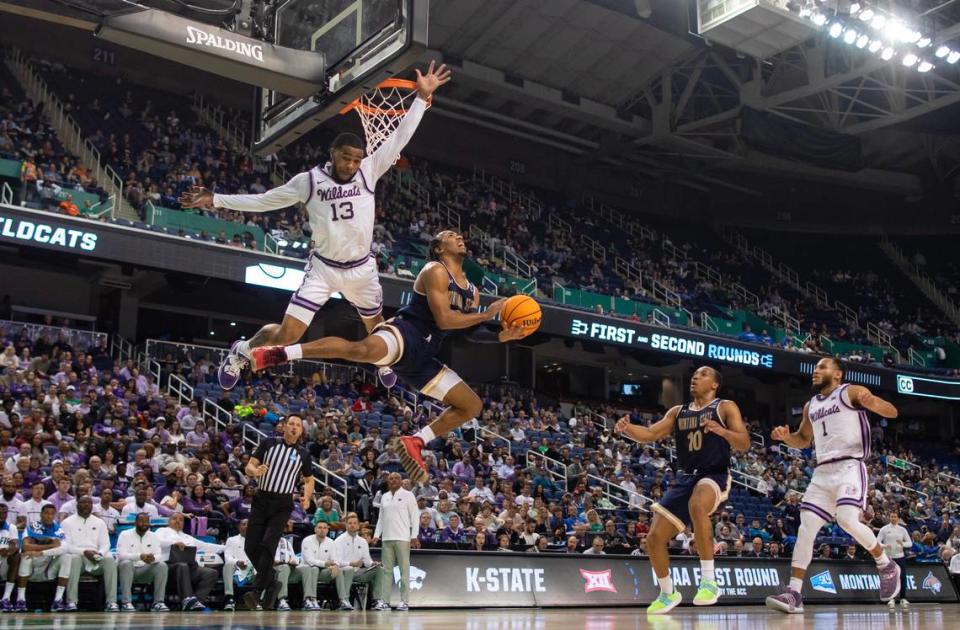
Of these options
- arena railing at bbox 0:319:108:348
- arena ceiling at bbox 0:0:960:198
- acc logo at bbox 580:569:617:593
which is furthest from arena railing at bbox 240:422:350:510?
arena ceiling at bbox 0:0:960:198

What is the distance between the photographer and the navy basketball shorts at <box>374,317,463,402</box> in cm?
743

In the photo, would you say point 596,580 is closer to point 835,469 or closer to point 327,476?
point 327,476

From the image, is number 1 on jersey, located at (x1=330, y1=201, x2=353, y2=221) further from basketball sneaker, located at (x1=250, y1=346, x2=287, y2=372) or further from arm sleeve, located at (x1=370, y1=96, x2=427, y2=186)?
basketball sneaker, located at (x1=250, y1=346, x2=287, y2=372)

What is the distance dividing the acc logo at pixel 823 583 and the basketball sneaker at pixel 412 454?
12.0 meters

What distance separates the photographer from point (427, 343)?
301 inches

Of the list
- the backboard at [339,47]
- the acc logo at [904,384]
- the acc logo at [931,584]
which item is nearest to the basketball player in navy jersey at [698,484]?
the backboard at [339,47]

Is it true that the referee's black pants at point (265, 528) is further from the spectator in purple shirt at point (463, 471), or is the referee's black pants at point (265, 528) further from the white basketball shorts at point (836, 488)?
the spectator in purple shirt at point (463, 471)

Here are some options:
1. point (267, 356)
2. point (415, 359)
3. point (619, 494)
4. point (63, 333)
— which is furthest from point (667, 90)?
point (267, 356)

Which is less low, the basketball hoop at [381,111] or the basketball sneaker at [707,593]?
the basketball hoop at [381,111]

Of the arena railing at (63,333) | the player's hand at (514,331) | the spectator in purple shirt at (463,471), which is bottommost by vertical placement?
the spectator in purple shirt at (463,471)

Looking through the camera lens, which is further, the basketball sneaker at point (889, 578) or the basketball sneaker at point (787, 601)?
the basketball sneaker at point (889, 578)

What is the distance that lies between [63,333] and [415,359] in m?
15.0

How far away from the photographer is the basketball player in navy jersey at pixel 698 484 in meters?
9.23

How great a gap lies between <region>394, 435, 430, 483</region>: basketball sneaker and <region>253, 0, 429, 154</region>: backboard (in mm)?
3267
